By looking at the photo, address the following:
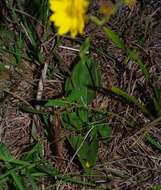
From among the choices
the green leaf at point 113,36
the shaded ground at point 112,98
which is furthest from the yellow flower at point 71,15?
the shaded ground at point 112,98

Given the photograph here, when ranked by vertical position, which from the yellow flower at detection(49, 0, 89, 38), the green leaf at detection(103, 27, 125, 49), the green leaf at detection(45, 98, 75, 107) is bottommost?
the green leaf at detection(45, 98, 75, 107)

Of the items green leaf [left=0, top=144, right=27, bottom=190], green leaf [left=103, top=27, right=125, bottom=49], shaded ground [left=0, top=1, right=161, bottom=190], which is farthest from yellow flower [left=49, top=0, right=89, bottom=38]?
green leaf [left=0, top=144, right=27, bottom=190]

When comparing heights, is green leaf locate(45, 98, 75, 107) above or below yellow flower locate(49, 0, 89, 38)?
below

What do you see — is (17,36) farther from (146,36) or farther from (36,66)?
(146,36)

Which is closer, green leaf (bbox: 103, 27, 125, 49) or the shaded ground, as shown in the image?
green leaf (bbox: 103, 27, 125, 49)

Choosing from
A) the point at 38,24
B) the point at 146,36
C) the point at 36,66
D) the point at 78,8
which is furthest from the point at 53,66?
the point at 78,8

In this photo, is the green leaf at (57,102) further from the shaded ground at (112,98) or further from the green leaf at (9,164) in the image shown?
the green leaf at (9,164)

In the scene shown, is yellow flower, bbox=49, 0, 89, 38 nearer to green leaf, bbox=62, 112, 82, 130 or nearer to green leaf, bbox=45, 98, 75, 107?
green leaf, bbox=45, 98, 75, 107
